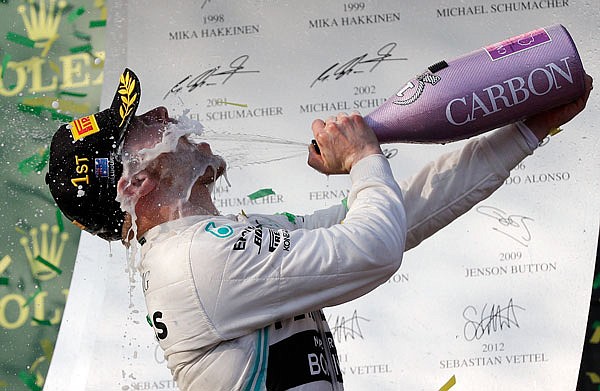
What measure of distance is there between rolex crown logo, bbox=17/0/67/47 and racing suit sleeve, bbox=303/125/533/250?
186 centimetres

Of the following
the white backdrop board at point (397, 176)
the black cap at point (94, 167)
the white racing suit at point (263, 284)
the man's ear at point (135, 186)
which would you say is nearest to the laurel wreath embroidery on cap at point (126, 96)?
the black cap at point (94, 167)

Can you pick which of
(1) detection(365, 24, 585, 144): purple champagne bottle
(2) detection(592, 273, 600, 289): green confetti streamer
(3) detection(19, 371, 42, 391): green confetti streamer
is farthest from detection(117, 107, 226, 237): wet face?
(3) detection(19, 371, 42, 391): green confetti streamer

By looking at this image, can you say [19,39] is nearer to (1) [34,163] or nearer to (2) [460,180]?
(1) [34,163]

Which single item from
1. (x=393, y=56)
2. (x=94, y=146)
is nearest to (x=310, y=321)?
(x=94, y=146)

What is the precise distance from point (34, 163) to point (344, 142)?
1868 mm

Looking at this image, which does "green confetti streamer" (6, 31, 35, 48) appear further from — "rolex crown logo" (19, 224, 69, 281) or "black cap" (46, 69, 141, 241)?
"black cap" (46, 69, 141, 241)

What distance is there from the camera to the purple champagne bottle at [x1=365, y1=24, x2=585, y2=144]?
2018mm

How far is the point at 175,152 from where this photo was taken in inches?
80.3

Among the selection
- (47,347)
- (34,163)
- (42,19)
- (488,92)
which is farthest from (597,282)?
(42,19)

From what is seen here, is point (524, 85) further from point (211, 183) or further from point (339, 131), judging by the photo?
point (211, 183)

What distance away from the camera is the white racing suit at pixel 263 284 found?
184 centimetres

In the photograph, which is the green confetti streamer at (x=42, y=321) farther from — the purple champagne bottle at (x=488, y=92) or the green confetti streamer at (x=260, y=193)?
the purple champagne bottle at (x=488, y=92)

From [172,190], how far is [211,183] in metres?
0.09

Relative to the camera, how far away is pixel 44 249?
3.53 metres
